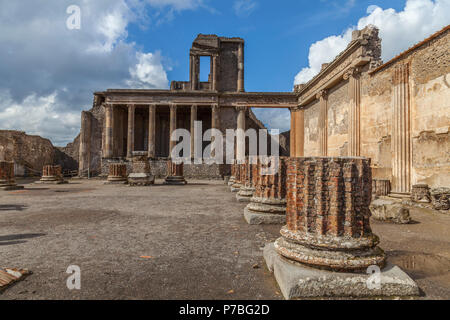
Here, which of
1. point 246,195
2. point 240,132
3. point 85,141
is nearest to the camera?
point 246,195

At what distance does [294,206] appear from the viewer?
8.98ft

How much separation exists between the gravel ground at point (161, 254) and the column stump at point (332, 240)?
0.87 feet

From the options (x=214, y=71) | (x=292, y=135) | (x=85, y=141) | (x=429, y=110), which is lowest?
(x=429, y=110)

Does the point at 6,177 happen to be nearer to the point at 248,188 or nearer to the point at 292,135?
the point at 248,188

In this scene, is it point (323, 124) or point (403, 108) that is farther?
point (323, 124)

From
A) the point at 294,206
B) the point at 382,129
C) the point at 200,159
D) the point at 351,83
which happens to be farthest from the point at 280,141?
the point at 294,206

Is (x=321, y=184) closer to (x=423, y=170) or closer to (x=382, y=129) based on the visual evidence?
(x=423, y=170)

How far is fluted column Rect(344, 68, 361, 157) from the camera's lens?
1259 centimetres

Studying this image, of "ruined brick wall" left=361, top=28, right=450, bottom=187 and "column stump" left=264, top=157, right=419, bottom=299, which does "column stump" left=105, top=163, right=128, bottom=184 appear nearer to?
"ruined brick wall" left=361, top=28, right=450, bottom=187

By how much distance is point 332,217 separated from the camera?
2570 mm

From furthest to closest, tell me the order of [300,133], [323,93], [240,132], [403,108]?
[240,132]
[300,133]
[323,93]
[403,108]

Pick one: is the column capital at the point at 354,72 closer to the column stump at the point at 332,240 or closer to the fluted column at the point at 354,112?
the fluted column at the point at 354,112

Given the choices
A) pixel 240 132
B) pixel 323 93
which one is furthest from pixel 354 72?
pixel 240 132

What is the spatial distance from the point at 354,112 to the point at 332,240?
11939mm
